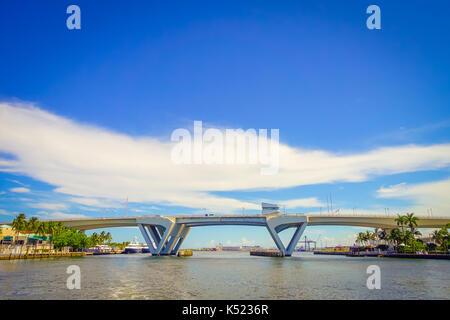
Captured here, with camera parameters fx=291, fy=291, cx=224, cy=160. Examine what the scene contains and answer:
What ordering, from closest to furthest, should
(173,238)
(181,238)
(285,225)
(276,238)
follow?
(276,238) < (285,225) < (173,238) < (181,238)

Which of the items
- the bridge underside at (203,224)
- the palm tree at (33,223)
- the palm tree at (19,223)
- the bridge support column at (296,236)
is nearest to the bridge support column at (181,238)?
the bridge underside at (203,224)

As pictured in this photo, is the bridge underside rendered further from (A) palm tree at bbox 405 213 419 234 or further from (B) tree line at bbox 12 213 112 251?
(A) palm tree at bbox 405 213 419 234

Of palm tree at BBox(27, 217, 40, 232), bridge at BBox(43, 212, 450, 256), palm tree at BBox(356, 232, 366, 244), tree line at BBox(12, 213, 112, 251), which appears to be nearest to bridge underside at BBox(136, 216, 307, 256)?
bridge at BBox(43, 212, 450, 256)

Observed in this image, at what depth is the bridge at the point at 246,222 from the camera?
348 ft

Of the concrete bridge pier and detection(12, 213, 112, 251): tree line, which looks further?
the concrete bridge pier

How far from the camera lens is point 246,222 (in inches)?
4368

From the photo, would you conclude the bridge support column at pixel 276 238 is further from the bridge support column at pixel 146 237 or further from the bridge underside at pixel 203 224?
the bridge support column at pixel 146 237

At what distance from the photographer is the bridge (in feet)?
348

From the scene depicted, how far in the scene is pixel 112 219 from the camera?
11881 cm

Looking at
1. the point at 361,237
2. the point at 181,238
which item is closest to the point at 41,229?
the point at 181,238

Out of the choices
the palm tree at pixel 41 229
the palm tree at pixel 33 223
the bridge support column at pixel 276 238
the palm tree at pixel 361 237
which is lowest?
the palm tree at pixel 361 237

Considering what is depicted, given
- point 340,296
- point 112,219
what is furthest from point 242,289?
point 112,219

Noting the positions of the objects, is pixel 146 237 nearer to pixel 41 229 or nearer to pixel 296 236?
pixel 41 229
